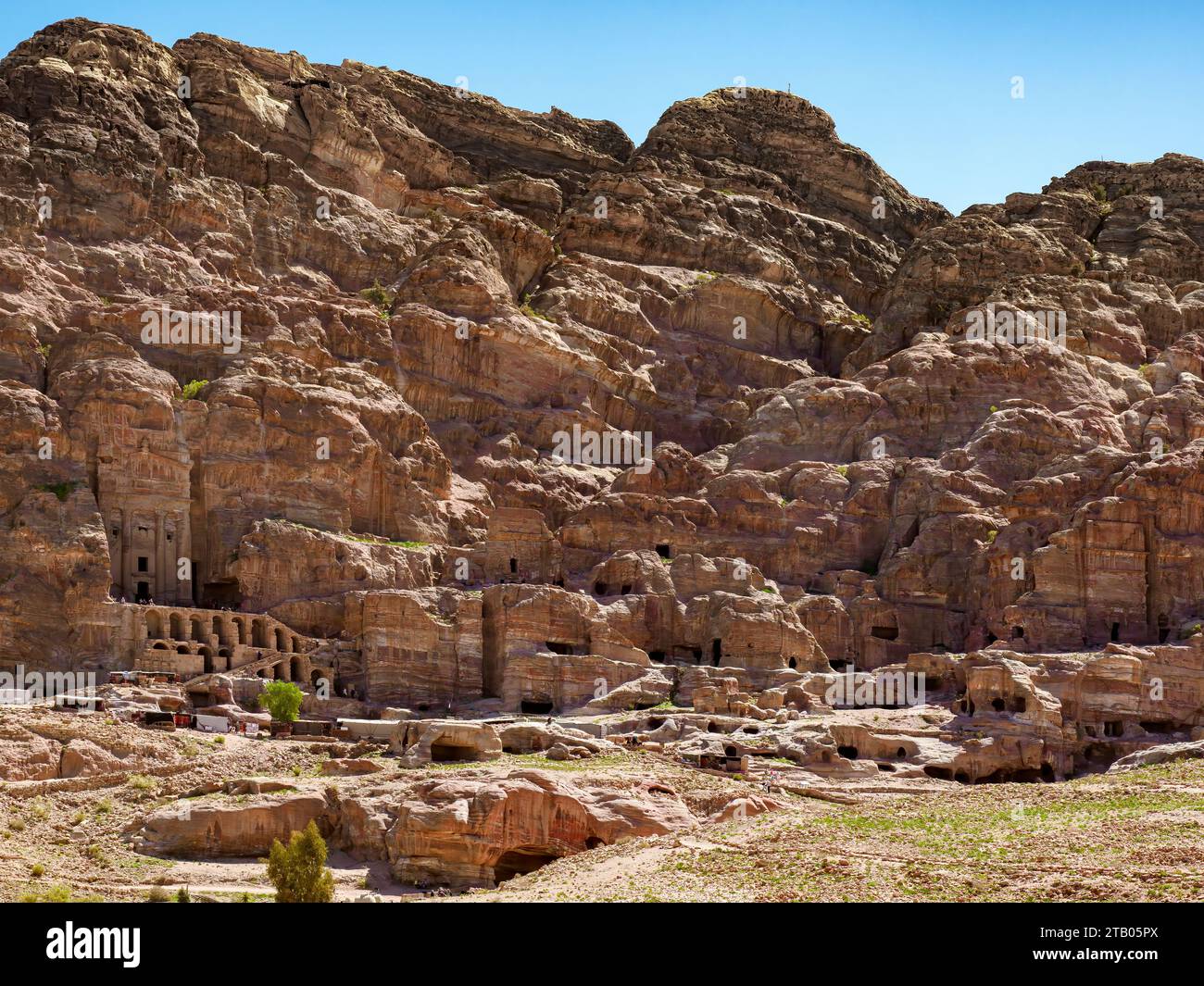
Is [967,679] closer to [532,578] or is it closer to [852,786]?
[852,786]

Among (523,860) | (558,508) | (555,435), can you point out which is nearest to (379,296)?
(555,435)

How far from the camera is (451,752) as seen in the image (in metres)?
80.0

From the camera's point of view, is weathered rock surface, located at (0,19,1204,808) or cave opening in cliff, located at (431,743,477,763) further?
weathered rock surface, located at (0,19,1204,808)

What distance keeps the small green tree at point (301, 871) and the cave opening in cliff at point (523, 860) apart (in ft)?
31.0

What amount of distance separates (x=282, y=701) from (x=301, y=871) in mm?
31547

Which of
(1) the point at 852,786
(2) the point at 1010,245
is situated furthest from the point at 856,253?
(1) the point at 852,786

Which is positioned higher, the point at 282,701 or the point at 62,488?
the point at 62,488

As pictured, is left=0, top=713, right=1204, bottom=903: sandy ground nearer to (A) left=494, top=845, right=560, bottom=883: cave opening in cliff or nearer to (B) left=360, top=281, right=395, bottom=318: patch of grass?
(A) left=494, top=845, right=560, bottom=883: cave opening in cliff

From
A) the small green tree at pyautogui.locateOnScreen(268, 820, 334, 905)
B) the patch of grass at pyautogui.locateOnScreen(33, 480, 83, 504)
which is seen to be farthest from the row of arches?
the small green tree at pyautogui.locateOnScreen(268, 820, 334, 905)

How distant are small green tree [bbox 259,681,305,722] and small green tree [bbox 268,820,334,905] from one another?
96.7 ft

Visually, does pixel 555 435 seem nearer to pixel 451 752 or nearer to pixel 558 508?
pixel 558 508

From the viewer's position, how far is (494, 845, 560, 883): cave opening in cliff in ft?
215

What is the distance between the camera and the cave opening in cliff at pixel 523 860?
65.4 m
